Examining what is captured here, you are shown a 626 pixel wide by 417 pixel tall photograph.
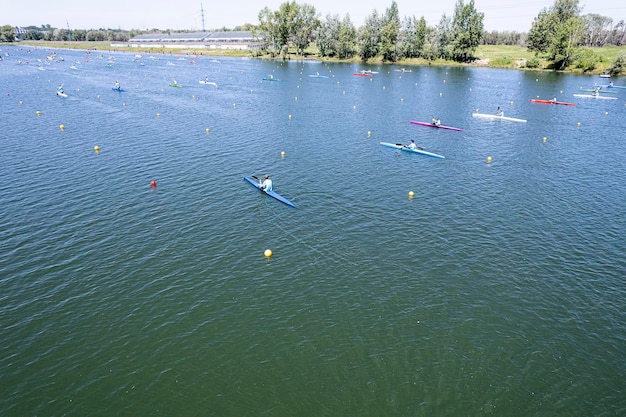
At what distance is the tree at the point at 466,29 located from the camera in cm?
15888

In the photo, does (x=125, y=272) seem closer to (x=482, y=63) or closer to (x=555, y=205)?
(x=555, y=205)

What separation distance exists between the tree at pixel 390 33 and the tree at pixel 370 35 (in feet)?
8.16

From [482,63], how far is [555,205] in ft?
487

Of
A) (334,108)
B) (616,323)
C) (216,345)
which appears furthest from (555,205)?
(334,108)

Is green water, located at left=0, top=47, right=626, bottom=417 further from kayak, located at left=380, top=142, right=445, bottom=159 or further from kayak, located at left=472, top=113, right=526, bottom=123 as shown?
kayak, located at left=472, top=113, right=526, bottom=123

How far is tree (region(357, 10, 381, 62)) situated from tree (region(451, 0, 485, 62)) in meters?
31.6

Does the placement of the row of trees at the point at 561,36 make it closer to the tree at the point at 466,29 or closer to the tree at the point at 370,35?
the tree at the point at 466,29

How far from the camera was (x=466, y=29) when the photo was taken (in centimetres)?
16188

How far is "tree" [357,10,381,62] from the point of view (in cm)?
17062


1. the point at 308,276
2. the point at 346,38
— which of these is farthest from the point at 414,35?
the point at 308,276

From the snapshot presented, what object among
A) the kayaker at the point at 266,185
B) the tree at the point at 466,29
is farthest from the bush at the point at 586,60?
the kayaker at the point at 266,185

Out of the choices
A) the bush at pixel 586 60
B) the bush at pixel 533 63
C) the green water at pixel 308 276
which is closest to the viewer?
the green water at pixel 308 276

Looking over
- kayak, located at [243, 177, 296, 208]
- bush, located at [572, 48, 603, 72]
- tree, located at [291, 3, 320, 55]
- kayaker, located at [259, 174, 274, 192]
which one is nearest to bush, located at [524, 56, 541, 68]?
bush, located at [572, 48, 603, 72]

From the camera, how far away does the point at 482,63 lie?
16400cm
